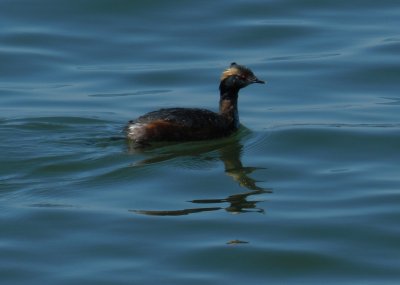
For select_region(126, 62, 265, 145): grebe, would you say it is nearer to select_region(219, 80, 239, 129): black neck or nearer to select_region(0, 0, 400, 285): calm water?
select_region(219, 80, 239, 129): black neck

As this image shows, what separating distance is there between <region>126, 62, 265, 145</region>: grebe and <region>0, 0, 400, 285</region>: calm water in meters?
0.14

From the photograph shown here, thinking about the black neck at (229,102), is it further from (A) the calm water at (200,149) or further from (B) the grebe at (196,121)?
(A) the calm water at (200,149)

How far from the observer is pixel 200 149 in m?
15.4

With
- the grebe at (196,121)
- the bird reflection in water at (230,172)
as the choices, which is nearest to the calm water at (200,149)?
the bird reflection in water at (230,172)

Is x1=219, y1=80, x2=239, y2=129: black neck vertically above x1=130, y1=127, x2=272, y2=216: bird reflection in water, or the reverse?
x1=219, y1=80, x2=239, y2=129: black neck

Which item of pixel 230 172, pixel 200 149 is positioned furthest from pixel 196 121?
pixel 230 172

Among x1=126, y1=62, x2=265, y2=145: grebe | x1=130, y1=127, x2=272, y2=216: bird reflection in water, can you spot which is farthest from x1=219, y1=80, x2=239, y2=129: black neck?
x1=130, y1=127, x2=272, y2=216: bird reflection in water

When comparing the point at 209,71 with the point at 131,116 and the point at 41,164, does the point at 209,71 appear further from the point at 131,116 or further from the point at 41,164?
the point at 41,164

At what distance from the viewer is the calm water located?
11.7 meters

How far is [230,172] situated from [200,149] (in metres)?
1.07

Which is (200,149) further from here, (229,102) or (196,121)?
(229,102)

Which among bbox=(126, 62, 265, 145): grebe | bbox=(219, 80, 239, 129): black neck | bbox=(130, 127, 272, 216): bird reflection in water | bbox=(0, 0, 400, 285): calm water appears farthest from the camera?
bbox=(219, 80, 239, 129): black neck

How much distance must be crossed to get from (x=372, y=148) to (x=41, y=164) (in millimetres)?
3556

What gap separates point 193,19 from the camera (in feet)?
70.8
